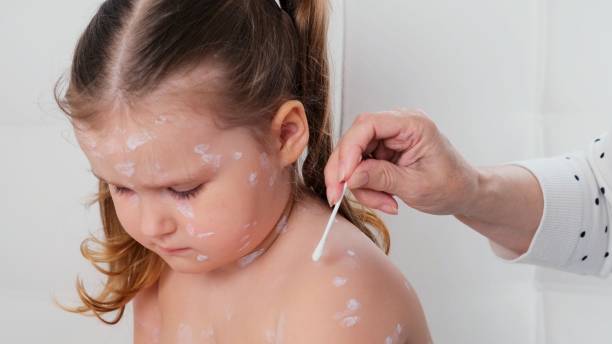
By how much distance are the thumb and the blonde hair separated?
0.57ft

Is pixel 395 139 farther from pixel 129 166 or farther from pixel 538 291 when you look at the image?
pixel 538 291

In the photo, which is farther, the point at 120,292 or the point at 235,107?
the point at 120,292

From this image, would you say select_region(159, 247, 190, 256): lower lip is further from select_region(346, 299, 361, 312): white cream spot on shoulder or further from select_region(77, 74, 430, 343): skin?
select_region(346, 299, 361, 312): white cream spot on shoulder

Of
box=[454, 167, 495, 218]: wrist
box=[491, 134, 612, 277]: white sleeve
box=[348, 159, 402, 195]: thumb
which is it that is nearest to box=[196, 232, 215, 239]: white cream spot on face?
box=[348, 159, 402, 195]: thumb

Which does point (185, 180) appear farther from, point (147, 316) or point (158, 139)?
point (147, 316)

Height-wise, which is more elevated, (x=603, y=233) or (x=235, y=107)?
(x=235, y=107)

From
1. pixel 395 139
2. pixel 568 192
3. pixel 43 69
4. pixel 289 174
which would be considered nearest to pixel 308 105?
pixel 289 174

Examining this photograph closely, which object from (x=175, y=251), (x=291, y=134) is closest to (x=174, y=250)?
(x=175, y=251)

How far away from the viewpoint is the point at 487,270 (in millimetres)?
1580

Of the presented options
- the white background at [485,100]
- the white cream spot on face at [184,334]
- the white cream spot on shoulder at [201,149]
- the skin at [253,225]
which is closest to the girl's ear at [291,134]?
the skin at [253,225]

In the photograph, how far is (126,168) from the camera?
40.5 inches

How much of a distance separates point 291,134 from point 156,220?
20cm

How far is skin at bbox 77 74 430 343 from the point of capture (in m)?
1.01

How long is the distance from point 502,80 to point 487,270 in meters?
0.35
